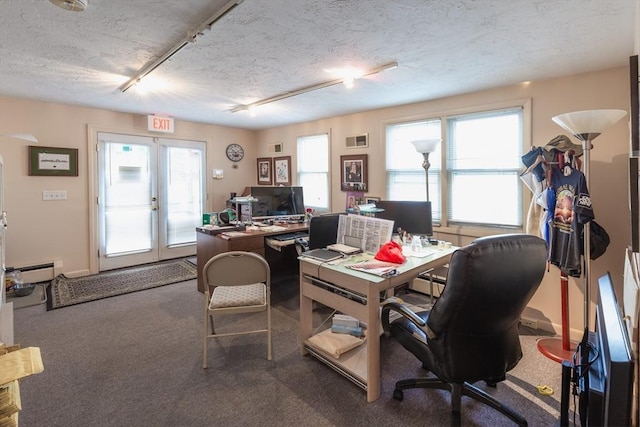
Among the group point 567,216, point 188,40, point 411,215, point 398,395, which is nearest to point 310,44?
point 188,40

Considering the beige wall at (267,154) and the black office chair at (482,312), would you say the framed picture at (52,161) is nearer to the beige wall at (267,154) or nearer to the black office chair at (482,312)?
the beige wall at (267,154)

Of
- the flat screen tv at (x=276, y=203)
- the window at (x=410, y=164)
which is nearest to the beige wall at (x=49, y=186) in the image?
the flat screen tv at (x=276, y=203)

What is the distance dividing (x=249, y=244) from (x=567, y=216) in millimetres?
2878

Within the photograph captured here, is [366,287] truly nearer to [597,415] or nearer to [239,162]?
[597,415]

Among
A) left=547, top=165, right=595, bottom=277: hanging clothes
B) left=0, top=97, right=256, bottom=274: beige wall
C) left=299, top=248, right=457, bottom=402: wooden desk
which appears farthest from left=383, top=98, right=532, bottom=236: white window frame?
left=0, top=97, right=256, bottom=274: beige wall

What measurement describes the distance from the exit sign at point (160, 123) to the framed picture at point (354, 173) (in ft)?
8.74

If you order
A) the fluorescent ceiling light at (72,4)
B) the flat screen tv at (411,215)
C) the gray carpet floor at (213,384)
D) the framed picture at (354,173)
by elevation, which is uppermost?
the fluorescent ceiling light at (72,4)

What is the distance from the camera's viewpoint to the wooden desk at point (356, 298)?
6.55ft

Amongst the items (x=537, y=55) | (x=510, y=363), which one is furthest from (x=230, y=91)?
(x=510, y=363)

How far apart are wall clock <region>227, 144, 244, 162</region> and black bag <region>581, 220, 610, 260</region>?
519 centimetres

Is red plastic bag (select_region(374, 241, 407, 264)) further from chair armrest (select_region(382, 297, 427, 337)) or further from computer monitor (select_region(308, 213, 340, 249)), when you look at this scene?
computer monitor (select_region(308, 213, 340, 249))

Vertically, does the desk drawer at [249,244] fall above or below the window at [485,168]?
below

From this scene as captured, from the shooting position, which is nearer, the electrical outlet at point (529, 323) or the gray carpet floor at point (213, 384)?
the gray carpet floor at point (213, 384)

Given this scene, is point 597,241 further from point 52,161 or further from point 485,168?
point 52,161
